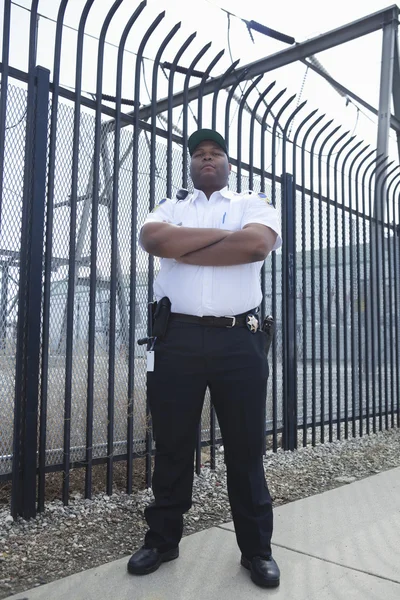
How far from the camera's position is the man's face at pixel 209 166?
2723mm

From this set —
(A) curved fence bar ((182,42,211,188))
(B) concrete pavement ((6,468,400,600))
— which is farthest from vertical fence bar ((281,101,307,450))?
(B) concrete pavement ((6,468,400,600))

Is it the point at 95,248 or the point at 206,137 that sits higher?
the point at 206,137

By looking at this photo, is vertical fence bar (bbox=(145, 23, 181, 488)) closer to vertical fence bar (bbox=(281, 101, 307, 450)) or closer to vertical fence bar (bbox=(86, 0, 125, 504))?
Answer: vertical fence bar (bbox=(86, 0, 125, 504))

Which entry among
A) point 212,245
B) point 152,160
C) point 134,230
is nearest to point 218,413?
point 212,245

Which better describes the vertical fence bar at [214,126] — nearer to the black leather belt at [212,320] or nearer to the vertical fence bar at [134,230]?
the vertical fence bar at [134,230]

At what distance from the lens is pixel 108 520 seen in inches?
118

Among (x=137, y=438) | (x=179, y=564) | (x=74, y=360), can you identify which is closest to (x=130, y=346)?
(x=74, y=360)

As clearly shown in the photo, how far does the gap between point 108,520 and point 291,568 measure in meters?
1.06

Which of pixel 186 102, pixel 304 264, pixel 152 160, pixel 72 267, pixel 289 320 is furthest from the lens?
pixel 304 264

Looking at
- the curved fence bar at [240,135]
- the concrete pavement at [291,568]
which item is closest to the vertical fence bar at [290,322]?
the curved fence bar at [240,135]

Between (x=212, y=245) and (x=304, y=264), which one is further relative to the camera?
(x=304, y=264)

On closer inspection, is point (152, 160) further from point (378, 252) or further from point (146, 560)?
point (378, 252)

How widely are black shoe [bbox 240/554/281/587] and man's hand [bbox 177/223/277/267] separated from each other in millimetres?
1307

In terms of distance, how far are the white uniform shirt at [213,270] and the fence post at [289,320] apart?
2180 mm
